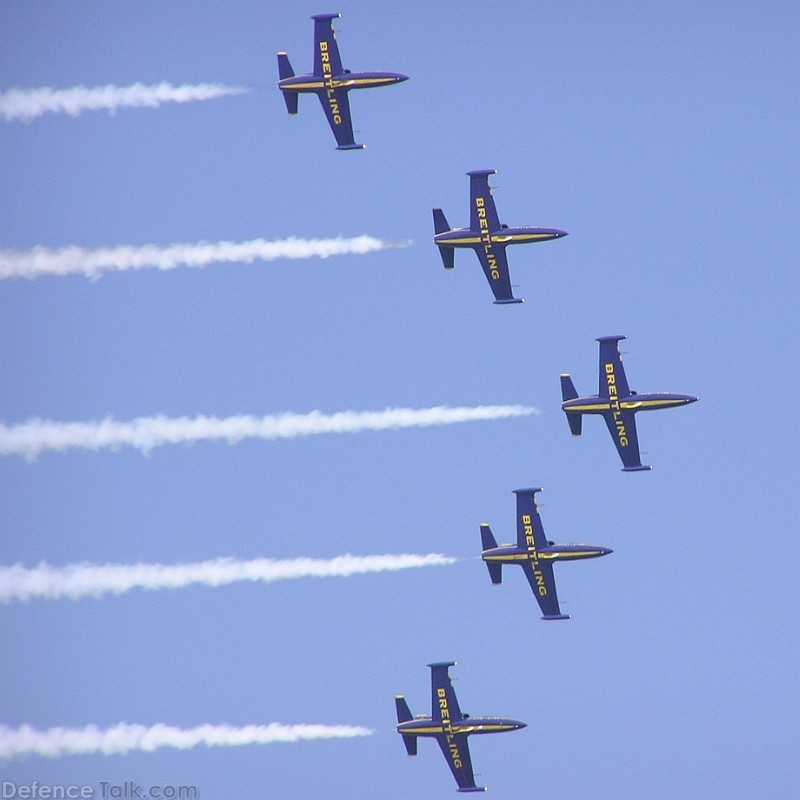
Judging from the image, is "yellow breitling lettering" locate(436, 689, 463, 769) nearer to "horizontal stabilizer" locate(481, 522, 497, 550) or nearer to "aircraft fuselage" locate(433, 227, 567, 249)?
"horizontal stabilizer" locate(481, 522, 497, 550)

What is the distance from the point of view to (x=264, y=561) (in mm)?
125312

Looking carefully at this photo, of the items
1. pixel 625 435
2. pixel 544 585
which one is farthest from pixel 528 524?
pixel 625 435

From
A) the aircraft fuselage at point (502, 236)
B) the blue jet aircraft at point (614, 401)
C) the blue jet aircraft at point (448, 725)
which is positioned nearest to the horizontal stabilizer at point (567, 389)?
the blue jet aircraft at point (614, 401)

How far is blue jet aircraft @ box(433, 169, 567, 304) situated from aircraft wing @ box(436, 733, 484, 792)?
22.9 meters

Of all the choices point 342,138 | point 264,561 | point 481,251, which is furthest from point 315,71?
point 264,561

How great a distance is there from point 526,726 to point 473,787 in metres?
4.27

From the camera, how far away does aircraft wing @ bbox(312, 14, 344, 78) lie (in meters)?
131

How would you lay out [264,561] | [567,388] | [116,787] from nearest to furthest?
[116,787] < [264,561] < [567,388]

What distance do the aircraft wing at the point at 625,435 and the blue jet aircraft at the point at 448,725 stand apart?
47.8 ft

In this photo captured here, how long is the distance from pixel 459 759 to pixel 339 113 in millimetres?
33688

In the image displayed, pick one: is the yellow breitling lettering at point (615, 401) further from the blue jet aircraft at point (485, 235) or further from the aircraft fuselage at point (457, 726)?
the aircraft fuselage at point (457, 726)

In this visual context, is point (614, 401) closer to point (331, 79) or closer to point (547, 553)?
point (547, 553)

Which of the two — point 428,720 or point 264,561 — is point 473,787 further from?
point 264,561

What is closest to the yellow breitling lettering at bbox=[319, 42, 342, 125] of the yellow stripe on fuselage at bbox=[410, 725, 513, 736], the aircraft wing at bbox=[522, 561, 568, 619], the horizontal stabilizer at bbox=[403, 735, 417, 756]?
the aircraft wing at bbox=[522, 561, 568, 619]
